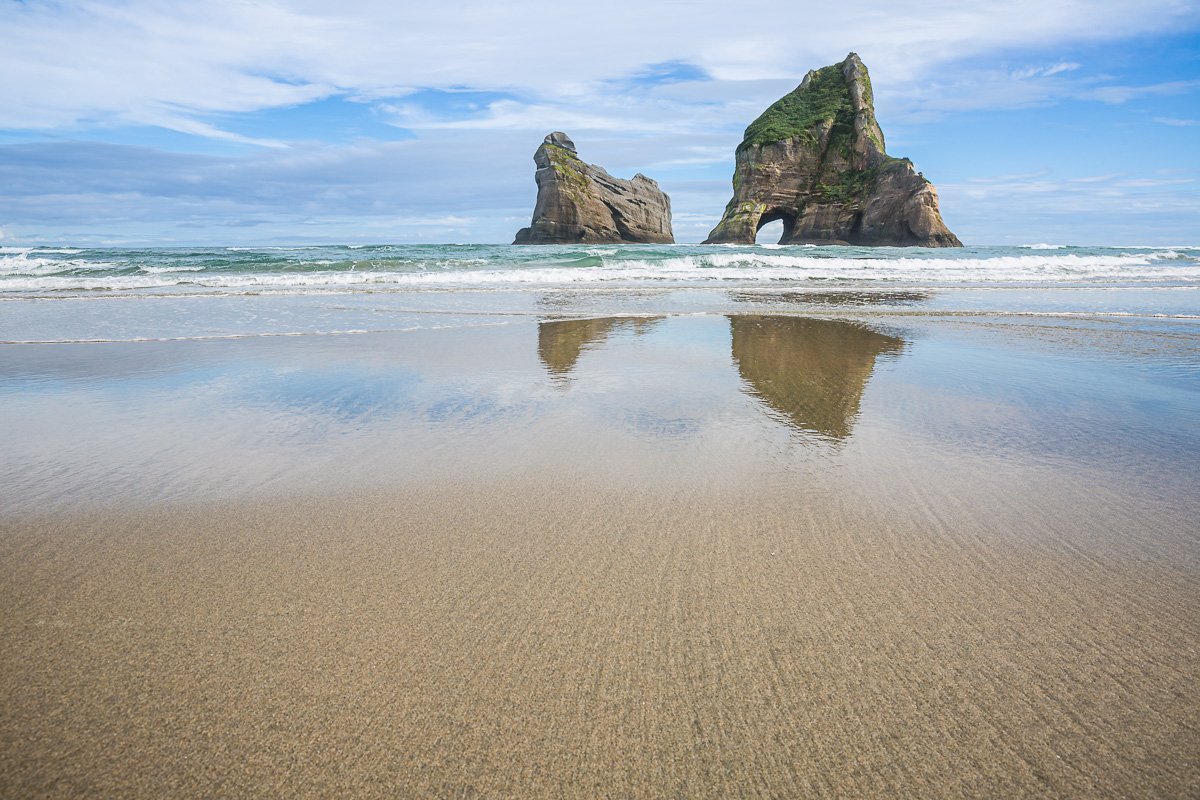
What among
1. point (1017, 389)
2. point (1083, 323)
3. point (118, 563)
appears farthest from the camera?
point (1083, 323)

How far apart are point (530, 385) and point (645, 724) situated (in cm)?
378

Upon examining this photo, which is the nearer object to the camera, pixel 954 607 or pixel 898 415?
pixel 954 607

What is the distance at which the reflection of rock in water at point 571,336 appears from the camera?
6109 mm

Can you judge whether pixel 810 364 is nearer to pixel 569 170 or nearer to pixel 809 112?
pixel 569 170

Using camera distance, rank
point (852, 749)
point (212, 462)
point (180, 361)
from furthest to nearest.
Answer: point (180, 361) < point (212, 462) < point (852, 749)

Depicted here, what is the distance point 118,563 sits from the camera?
7.57 ft

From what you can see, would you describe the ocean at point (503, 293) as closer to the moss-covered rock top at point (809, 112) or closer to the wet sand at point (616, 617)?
the wet sand at point (616, 617)

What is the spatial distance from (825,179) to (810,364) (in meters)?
59.4

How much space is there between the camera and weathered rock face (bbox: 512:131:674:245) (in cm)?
5384

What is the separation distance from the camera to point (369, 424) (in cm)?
407

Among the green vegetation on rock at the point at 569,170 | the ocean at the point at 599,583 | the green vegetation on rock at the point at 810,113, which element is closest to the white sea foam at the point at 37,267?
the ocean at the point at 599,583

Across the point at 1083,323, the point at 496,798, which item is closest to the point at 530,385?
the point at 496,798

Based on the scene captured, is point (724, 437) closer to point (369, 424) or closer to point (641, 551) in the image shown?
point (641, 551)

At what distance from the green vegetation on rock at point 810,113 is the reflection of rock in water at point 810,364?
182 ft
